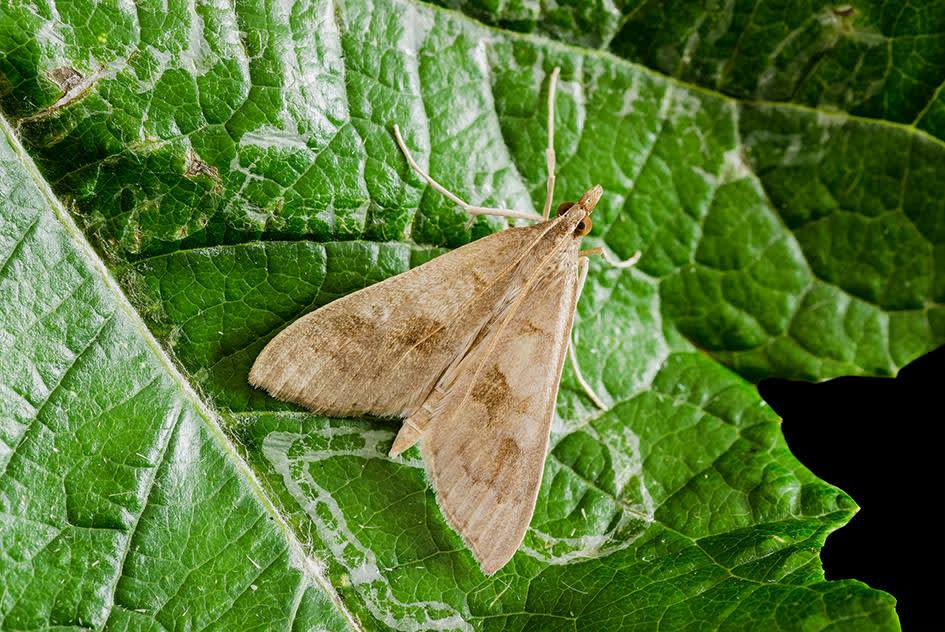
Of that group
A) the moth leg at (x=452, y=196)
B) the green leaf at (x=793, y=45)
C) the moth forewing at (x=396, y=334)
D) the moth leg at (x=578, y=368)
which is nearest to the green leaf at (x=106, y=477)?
the moth forewing at (x=396, y=334)

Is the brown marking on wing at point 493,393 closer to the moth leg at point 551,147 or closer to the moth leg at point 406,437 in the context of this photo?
the moth leg at point 406,437

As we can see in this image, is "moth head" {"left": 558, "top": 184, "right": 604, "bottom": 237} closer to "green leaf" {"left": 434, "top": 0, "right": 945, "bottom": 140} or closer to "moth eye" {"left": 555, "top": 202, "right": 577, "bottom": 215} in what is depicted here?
"moth eye" {"left": 555, "top": 202, "right": 577, "bottom": 215}

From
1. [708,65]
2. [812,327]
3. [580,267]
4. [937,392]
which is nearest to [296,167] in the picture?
[580,267]

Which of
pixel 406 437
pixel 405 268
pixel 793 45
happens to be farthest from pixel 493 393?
pixel 793 45

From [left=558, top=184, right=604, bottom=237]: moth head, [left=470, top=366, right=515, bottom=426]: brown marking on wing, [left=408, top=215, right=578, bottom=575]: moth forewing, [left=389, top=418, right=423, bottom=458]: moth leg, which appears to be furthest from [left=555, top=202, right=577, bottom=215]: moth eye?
[left=389, top=418, right=423, bottom=458]: moth leg

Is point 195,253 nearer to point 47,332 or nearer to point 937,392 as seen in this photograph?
point 47,332
